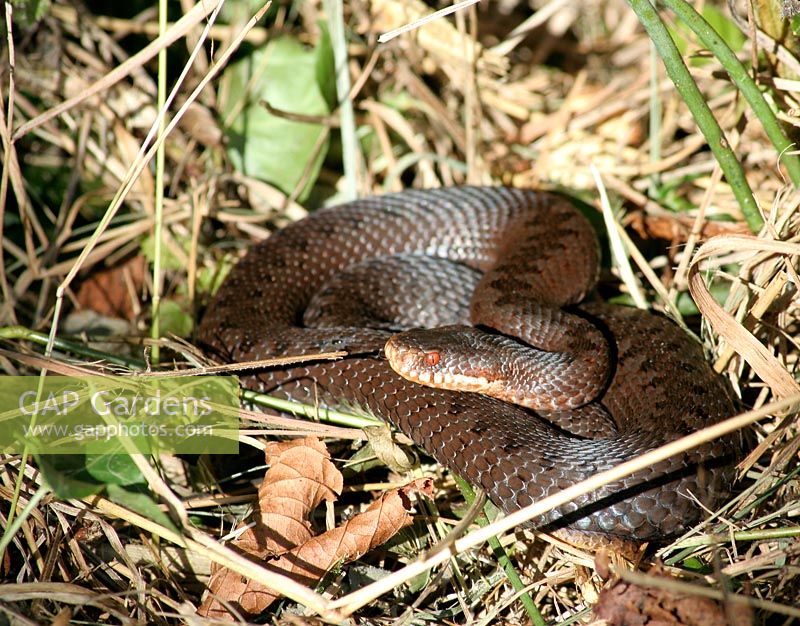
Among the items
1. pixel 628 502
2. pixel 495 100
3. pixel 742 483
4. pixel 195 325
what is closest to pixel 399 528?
pixel 628 502

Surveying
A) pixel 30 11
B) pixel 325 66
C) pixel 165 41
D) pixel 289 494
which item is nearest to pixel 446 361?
pixel 289 494

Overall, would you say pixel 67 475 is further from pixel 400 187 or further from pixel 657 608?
pixel 400 187

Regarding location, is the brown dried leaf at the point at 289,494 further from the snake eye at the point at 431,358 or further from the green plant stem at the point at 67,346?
the green plant stem at the point at 67,346

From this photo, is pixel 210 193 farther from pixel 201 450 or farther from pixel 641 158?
pixel 641 158

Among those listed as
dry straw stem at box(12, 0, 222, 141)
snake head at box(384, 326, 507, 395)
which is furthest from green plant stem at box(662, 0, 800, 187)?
dry straw stem at box(12, 0, 222, 141)

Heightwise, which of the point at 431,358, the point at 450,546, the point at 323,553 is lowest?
the point at 323,553

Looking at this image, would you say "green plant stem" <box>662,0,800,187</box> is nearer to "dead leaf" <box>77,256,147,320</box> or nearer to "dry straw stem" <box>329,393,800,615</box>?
"dry straw stem" <box>329,393,800,615</box>

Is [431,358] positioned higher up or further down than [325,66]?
further down
